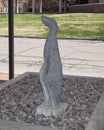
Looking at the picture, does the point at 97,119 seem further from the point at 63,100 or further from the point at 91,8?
the point at 91,8

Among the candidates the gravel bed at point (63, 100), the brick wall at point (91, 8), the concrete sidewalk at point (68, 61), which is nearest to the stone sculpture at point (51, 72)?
the gravel bed at point (63, 100)

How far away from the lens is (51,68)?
5.52 meters

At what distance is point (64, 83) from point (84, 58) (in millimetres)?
5880

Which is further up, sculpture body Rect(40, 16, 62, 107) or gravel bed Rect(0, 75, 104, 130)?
sculpture body Rect(40, 16, 62, 107)

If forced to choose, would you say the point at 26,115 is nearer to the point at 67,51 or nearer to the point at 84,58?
the point at 84,58

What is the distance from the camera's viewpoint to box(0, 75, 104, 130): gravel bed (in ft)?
17.2

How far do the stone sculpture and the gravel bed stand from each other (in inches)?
8.4

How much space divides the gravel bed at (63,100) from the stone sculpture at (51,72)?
0.70 feet

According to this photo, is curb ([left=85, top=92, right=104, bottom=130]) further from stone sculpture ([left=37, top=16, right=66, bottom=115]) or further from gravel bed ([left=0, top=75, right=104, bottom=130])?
stone sculpture ([left=37, top=16, right=66, bottom=115])

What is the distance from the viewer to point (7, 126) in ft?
15.7

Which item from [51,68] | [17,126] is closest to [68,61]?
[51,68]

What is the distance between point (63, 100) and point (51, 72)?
0.88 metres

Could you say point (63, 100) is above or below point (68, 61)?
above

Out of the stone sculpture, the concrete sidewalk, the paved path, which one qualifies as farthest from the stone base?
the concrete sidewalk
